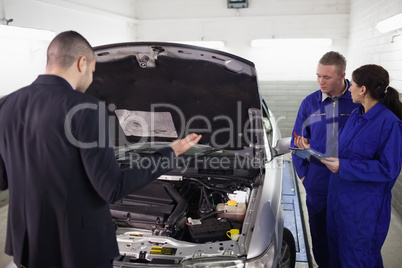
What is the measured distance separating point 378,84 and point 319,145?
2.53 ft

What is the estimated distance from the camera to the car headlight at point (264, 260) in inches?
69.7

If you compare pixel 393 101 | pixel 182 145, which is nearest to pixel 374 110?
pixel 393 101

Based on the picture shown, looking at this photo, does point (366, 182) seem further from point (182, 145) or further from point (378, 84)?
point (182, 145)

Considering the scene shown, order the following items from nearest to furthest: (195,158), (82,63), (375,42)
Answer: (82,63)
(195,158)
(375,42)

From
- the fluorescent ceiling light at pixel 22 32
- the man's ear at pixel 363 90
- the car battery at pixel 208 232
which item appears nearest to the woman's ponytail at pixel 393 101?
the man's ear at pixel 363 90

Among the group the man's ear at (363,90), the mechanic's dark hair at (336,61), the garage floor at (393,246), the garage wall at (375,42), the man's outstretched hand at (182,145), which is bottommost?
the garage floor at (393,246)

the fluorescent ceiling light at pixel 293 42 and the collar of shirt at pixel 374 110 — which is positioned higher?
the fluorescent ceiling light at pixel 293 42

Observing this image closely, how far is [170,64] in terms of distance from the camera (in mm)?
2264

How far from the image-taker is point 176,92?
97.8 inches

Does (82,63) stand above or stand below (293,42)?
below

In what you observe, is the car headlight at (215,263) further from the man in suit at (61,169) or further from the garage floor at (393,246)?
the garage floor at (393,246)

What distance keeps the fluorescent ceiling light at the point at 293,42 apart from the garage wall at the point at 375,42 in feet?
2.05

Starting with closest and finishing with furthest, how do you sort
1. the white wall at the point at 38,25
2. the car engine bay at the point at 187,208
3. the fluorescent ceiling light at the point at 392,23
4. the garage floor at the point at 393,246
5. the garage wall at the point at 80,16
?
1. the car engine bay at the point at 187,208
2. the garage floor at the point at 393,246
3. the fluorescent ceiling light at the point at 392,23
4. the white wall at the point at 38,25
5. the garage wall at the point at 80,16

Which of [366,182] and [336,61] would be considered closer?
[366,182]
